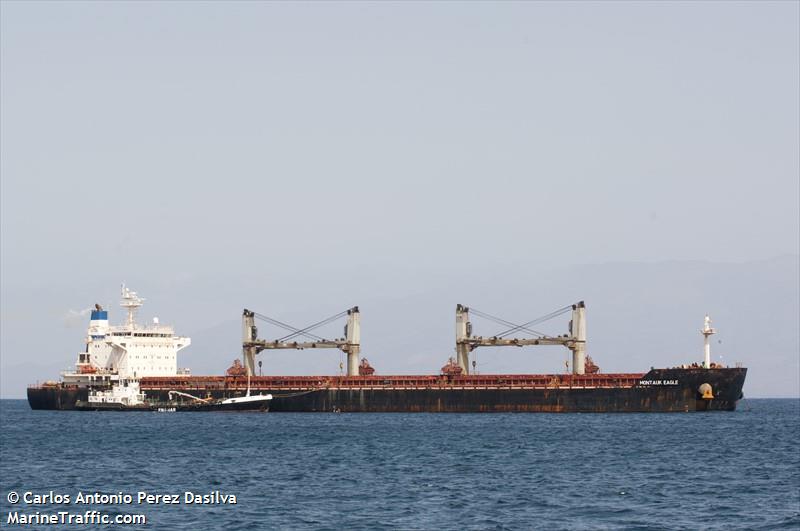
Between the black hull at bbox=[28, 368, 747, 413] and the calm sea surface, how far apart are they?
27.1 ft

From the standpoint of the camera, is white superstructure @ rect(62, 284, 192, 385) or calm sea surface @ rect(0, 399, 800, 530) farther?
white superstructure @ rect(62, 284, 192, 385)

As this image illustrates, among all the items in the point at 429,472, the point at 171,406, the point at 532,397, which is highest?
the point at 532,397

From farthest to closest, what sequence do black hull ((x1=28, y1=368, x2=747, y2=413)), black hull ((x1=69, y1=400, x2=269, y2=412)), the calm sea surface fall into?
black hull ((x1=69, y1=400, x2=269, y2=412)) < black hull ((x1=28, y1=368, x2=747, y2=413)) < the calm sea surface

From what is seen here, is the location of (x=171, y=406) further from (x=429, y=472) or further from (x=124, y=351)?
(x=429, y=472)

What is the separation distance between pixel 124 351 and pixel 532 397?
34.3 metres

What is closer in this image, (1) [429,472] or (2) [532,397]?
(1) [429,472]

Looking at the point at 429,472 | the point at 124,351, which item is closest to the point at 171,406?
the point at 124,351

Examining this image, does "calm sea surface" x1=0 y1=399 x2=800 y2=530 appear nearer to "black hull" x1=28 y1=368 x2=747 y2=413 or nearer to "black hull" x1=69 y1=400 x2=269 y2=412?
"black hull" x1=28 y1=368 x2=747 y2=413

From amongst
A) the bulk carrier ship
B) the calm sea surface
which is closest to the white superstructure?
the bulk carrier ship

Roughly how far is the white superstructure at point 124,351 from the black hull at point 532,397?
4995mm

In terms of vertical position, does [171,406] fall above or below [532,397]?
below

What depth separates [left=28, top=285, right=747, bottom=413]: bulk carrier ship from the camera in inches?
3445

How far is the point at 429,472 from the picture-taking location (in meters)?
46.6

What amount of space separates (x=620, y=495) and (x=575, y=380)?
5176 centimetres
